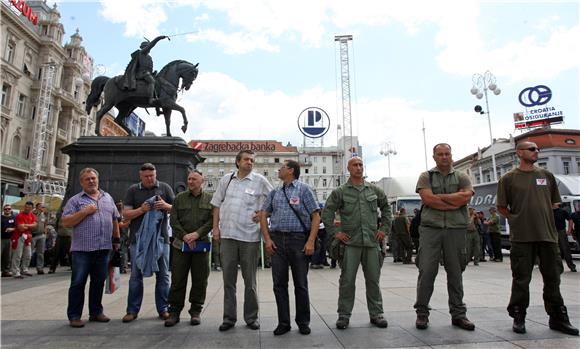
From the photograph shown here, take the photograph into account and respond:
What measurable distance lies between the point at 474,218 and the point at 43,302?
38.0 ft

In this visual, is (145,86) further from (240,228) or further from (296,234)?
(296,234)

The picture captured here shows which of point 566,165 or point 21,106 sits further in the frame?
point 566,165

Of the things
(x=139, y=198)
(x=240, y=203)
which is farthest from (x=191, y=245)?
(x=139, y=198)

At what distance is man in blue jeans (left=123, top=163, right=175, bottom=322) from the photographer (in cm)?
438

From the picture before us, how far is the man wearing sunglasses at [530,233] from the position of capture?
3758mm

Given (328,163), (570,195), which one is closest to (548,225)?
(570,195)

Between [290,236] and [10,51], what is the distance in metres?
41.3

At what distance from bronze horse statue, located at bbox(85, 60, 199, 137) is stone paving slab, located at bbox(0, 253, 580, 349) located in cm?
665

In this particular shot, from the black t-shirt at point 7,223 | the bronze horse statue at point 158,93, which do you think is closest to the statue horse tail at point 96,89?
the bronze horse statue at point 158,93

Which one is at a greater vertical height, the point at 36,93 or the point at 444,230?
the point at 36,93

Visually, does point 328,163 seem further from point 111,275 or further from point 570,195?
point 111,275

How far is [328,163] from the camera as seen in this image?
9425cm

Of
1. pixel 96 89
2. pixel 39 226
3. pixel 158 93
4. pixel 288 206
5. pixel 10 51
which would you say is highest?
pixel 10 51

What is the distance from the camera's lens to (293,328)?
156 inches
